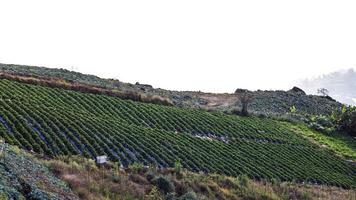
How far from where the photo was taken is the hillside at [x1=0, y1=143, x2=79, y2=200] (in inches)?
656

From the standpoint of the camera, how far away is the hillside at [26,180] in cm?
1666

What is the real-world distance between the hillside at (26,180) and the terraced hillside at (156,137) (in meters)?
6.94

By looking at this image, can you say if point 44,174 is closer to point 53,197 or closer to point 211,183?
point 53,197

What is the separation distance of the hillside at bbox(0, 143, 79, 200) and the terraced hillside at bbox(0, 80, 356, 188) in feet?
22.8

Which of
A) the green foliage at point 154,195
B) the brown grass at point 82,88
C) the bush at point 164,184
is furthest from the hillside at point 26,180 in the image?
the brown grass at point 82,88

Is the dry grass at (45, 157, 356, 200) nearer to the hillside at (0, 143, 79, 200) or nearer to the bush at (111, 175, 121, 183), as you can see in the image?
the bush at (111, 175, 121, 183)

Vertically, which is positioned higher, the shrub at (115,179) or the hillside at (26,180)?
the hillside at (26,180)

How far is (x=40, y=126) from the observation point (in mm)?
33031

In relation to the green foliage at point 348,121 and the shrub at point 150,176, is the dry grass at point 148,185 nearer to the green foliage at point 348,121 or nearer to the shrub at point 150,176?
the shrub at point 150,176

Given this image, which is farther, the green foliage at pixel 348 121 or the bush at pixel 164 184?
the green foliage at pixel 348 121

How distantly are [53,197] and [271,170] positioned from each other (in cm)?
2697

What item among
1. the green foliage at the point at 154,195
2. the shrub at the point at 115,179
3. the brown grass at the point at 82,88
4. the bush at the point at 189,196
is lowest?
the bush at the point at 189,196

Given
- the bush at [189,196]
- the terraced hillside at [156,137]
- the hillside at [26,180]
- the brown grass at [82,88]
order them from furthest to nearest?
the brown grass at [82,88], the terraced hillside at [156,137], the bush at [189,196], the hillside at [26,180]

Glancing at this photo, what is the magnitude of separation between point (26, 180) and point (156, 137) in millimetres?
22195
